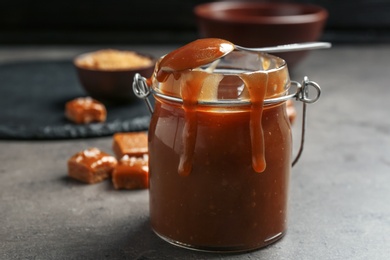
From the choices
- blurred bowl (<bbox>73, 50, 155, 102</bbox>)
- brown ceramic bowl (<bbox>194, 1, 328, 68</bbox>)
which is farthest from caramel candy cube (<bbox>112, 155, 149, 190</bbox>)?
brown ceramic bowl (<bbox>194, 1, 328, 68</bbox>)

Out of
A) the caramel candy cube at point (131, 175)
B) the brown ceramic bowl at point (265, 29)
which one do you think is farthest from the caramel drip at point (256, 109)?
the brown ceramic bowl at point (265, 29)

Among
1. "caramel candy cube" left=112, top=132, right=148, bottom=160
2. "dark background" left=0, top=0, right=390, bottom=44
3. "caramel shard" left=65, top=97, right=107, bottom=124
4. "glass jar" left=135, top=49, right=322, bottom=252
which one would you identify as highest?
"glass jar" left=135, top=49, right=322, bottom=252

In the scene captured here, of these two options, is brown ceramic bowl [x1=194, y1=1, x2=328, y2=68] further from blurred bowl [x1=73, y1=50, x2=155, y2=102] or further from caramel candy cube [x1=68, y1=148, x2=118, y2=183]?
caramel candy cube [x1=68, y1=148, x2=118, y2=183]

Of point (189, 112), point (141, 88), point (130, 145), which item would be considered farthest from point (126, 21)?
point (189, 112)

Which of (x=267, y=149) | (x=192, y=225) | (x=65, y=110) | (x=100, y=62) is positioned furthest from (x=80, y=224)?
(x=100, y=62)

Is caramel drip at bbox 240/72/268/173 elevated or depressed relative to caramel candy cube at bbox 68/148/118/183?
elevated

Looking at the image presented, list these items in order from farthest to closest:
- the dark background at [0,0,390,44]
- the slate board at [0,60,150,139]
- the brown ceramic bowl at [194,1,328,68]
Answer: the dark background at [0,0,390,44] → the brown ceramic bowl at [194,1,328,68] → the slate board at [0,60,150,139]

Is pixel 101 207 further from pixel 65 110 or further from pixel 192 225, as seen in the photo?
pixel 65 110

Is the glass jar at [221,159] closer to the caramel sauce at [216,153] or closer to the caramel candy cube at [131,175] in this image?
the caramel sauce at [216,153]
